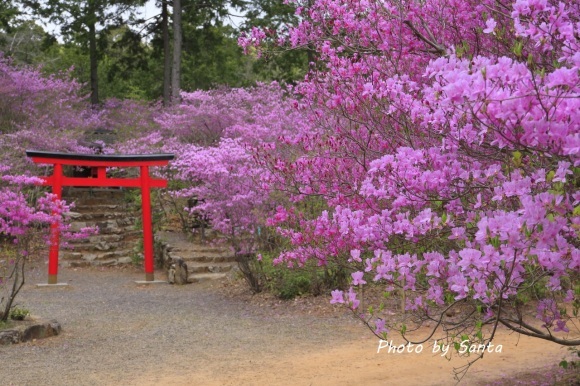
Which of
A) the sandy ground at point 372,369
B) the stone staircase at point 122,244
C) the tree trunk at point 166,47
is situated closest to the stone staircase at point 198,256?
the stone staircase at point 122,244

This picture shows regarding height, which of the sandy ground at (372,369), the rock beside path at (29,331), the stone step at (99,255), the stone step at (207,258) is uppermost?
the sandy ground at (372,369)

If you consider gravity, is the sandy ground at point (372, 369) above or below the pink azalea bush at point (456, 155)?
below

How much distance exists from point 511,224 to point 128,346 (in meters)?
5.43

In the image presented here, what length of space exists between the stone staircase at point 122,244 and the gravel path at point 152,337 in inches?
57.0

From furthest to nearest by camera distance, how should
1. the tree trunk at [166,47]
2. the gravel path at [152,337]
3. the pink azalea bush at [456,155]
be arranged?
the tree trunk at [166,47]
the gravel path at [152,337]
the pink azalea bush at [456,155]

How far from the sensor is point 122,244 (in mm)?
15594

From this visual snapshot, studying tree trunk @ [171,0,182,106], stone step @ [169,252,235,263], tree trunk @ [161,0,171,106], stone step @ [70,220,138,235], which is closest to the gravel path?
stone step @ [169,252,235,263]

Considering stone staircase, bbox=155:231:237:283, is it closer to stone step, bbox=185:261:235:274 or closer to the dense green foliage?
stone step, bbox=185:261:235:274

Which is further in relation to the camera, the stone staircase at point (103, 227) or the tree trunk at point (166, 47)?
the tree trunk at point (166, 47)

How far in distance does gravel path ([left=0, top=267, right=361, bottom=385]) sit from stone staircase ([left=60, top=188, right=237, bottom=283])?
57.0 inches

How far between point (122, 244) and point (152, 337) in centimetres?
884

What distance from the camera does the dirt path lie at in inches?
Answer: 209

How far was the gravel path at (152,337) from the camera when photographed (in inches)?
225

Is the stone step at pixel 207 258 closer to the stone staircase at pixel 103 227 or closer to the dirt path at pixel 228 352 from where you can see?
the stone staircase at pixel 103 227
